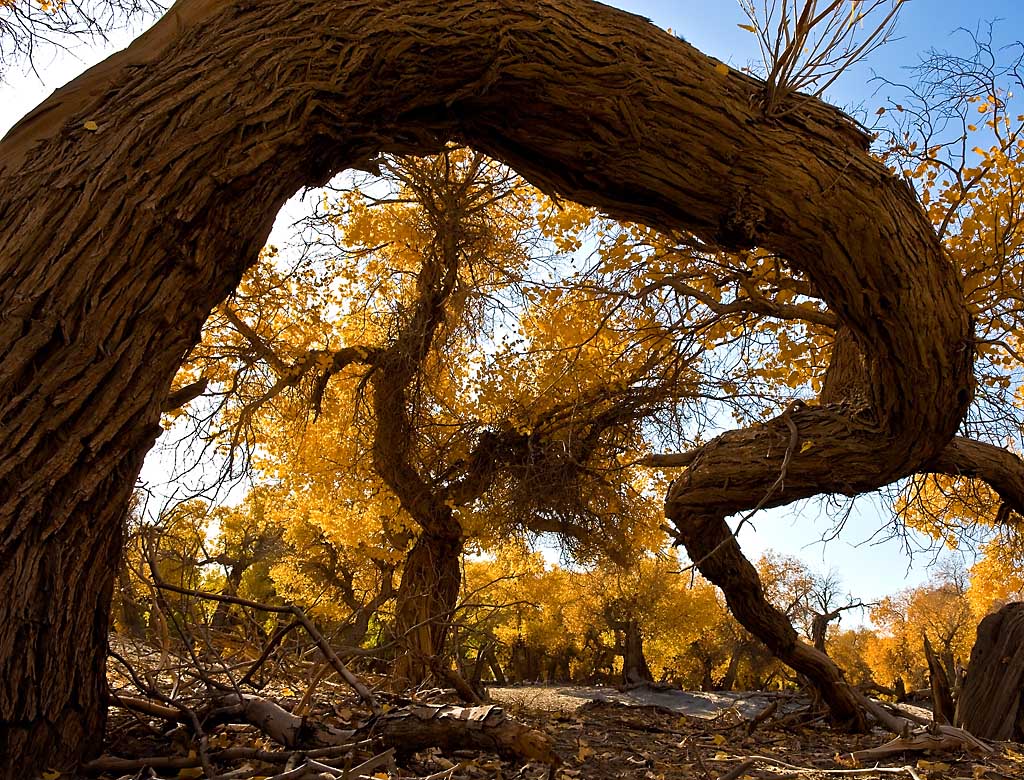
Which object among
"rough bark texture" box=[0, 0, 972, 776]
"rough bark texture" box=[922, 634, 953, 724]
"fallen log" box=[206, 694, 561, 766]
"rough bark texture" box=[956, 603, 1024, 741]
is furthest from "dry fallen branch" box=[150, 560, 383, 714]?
"rough bark texture" box=[922, 634, 953, 724]

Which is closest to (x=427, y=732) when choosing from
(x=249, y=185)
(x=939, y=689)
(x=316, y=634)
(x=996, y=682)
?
(x=316, y=634)

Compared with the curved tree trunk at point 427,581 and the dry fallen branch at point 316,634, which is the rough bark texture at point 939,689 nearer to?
the curved tree trunk at point 427,581

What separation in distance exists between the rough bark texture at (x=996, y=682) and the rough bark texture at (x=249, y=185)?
3411 millimetres

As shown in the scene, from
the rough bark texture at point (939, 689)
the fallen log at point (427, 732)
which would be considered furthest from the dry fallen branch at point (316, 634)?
the rough bark texture at point (939, 689)

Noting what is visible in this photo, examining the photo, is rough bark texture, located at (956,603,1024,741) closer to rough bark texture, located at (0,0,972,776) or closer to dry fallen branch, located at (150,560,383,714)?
rough bark texture, located at (0,0,972,776)

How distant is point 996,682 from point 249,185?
6752mm

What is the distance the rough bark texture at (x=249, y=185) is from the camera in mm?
2041

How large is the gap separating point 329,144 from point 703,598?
26.0 meters

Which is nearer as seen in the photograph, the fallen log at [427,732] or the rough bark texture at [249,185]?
the rough bark texture at [249,185]

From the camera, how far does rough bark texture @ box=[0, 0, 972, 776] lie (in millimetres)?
2041

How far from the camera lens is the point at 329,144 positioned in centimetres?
279

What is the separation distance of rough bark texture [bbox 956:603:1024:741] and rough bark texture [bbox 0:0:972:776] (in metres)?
3.41

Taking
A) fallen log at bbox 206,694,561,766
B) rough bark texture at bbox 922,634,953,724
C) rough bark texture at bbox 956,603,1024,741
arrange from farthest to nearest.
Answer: rough bark texture at bbox 922,634,953,724
rough bark texture at bbox 956,603,1024,741
fallen log at bbox 206,694,561,766

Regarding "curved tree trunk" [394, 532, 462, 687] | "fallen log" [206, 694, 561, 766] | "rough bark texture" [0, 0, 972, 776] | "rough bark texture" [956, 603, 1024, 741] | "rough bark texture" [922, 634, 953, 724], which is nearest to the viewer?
"rough bark texture" [0, 0, 972, 776]
